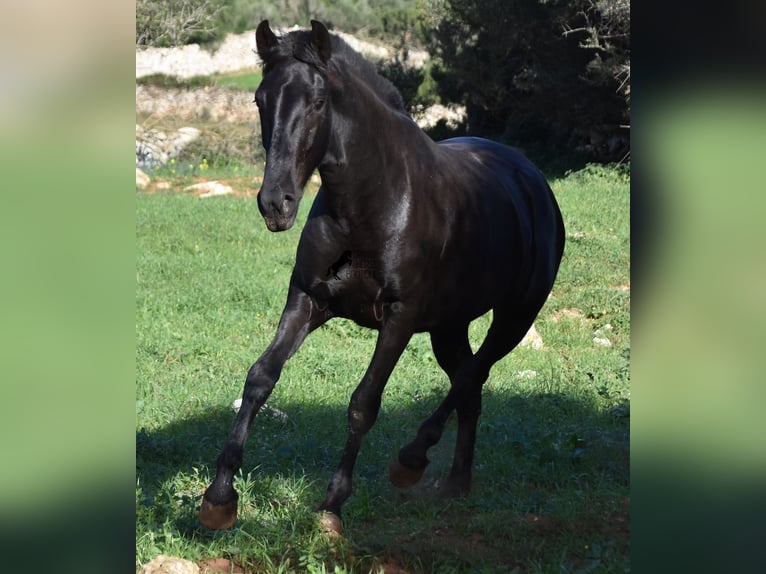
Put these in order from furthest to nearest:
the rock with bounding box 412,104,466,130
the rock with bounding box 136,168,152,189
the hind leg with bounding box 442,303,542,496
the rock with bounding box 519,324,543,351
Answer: the rock with bounding box 412,104,466,130, the rock with bounding box 136,168,152,189, the rock with bounding box 519,324,543,351, the hind leg with bounding box 442,303,542,496

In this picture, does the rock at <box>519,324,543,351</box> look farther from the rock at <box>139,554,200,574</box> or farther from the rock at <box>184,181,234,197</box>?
the rock at <box>184,181,234,197</box>

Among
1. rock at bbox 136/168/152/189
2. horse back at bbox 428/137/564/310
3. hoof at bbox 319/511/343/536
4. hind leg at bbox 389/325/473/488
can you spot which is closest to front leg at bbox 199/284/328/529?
hoof at bbox 319/511/343/536

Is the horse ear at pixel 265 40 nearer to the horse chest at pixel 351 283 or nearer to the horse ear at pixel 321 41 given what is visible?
the horse ear at pixel 321 41

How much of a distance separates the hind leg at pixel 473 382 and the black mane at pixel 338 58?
5.33 feet

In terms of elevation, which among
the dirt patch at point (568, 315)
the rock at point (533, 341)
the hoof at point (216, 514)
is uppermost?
the hoof at point (216, 514)

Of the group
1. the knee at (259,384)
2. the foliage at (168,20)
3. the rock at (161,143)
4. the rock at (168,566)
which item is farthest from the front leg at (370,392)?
the foliage at (168,20)

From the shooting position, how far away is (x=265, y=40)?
4172mm

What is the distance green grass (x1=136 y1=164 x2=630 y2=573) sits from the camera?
4.48 m

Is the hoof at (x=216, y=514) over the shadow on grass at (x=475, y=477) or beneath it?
over

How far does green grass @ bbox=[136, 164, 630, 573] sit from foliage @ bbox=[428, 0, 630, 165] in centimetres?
1009

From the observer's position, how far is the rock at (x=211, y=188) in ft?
63.8
